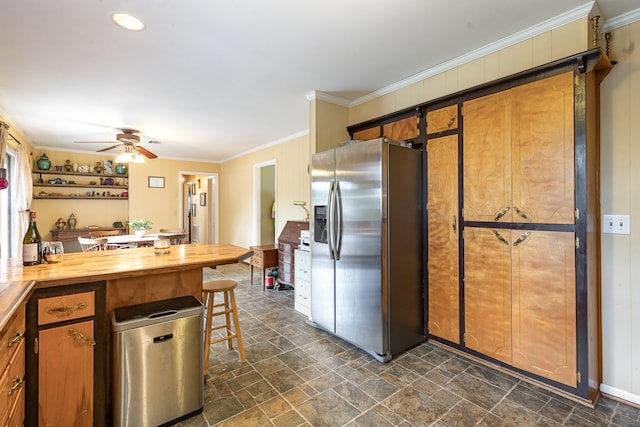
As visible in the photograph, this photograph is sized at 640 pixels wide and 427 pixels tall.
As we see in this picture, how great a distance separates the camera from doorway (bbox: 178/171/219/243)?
25.5 feet

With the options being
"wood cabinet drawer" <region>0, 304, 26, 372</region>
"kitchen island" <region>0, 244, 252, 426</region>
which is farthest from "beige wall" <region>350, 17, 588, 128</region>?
"wood cabinet drawer" <region>0, 304, 26, 372</region>

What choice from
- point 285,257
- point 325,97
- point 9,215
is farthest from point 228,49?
point 9,215

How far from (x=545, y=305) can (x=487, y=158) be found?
3.77 feet

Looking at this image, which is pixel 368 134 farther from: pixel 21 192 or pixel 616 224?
pixel 21 192

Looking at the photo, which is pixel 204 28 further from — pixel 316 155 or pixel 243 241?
pixel 243 241

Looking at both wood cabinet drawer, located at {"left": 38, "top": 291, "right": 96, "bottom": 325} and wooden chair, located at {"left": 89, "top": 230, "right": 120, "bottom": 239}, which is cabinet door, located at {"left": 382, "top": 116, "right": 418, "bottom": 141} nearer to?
wood cabinet drawer, located at {"left": 38, "top": 291, "right": 96, "bottom": 325}

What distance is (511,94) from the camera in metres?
2.19

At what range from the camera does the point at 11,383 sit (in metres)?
1.24

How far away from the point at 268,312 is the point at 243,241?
3.41 metres

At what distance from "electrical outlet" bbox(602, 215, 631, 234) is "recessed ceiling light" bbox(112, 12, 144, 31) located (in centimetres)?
348

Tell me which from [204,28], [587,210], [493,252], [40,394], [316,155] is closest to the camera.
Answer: [40,394]

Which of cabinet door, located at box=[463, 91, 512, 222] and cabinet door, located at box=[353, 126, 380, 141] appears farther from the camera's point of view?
cabinet door, located at box=[353, 126, 380, 141]

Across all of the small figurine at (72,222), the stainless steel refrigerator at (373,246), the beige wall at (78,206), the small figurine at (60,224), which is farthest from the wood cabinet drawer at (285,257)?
the small figurine at (60,224)

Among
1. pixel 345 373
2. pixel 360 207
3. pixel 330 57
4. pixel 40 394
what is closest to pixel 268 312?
pixel 345 373
